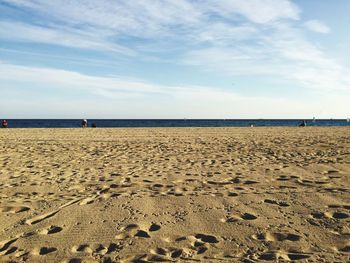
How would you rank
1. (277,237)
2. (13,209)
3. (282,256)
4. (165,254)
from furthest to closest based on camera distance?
(13,209) → (277,237) → (165,254) → (282,256)

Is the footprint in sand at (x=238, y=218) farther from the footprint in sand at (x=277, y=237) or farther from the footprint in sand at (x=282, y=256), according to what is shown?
the footprint in sand at (x=282, y=256)

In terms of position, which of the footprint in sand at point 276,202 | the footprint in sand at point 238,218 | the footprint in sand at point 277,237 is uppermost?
the footprint in sand at point 276,202

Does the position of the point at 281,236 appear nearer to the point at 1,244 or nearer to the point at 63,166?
the point at 1,244

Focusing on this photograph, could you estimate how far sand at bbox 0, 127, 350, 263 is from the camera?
380 centimetres

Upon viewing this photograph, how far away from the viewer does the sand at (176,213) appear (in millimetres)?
3799

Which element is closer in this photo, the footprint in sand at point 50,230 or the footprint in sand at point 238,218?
the footprint in sand at point 50,230

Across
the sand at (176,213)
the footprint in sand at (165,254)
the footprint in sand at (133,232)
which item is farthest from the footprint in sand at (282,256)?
the footprint in sand at (133,232)

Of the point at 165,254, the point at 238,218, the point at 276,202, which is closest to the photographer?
the point at 165,254

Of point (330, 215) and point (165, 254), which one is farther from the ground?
point (330, 215)

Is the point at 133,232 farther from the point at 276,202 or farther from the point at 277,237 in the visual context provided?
the point at 276,202

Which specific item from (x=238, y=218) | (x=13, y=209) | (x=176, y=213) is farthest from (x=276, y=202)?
(x=13, y=209)

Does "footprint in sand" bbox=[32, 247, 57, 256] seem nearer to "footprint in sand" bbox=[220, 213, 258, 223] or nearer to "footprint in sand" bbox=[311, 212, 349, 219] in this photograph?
"footprint in sand" bbox=[220, 213, 258, 223]

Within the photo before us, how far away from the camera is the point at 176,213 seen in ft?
16.7

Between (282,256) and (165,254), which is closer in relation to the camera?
(282,256)
